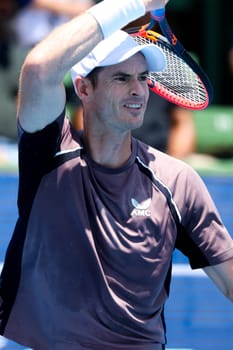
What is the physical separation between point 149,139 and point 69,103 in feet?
1.94

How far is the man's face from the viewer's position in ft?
9.56

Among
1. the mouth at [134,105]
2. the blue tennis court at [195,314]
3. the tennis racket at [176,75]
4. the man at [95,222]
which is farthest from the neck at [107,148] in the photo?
the blue tennis court at [195,314]

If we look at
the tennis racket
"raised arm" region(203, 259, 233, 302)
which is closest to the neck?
the tennis racket

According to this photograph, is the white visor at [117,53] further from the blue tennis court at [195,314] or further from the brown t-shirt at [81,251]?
the blue tennis court at [195,314]

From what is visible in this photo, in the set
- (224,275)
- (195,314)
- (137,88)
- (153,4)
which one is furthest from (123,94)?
(195,314)

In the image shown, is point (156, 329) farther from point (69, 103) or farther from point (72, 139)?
point (69, 103)

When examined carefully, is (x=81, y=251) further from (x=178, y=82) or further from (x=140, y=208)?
(x=178, y=82)

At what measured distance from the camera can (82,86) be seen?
119 inches

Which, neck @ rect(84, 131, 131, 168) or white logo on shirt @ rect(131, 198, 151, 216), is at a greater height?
neck @ rect(84, 131, 131, 168)

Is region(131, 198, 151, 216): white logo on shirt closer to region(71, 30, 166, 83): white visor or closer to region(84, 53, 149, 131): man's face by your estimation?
region(84, 53, 149, 131): man's face

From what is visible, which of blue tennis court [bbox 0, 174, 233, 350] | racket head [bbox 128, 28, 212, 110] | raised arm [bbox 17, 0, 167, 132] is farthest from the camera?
blue tennis court [bbox 0, 174, 233, 350]

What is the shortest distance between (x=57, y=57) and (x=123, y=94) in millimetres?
294

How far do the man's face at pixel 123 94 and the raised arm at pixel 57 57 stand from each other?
18 cm

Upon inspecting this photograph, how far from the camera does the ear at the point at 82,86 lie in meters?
3.02
